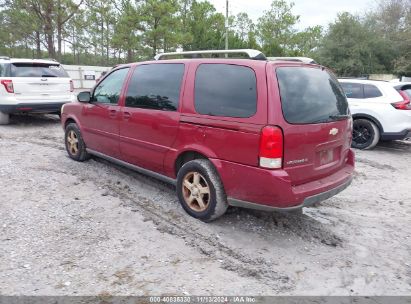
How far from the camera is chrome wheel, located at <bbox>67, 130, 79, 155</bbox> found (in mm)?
6304

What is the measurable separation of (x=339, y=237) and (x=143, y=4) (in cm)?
2863

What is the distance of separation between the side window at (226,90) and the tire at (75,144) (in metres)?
2.87

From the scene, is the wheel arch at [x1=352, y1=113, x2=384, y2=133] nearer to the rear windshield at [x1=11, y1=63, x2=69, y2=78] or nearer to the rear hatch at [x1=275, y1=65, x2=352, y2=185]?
the rear hatch at [x1=275, y1=65, x2=352, y2=185]

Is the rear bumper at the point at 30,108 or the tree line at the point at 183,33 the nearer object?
the rear bumper at the point at 30,108

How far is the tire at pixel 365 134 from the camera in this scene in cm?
849

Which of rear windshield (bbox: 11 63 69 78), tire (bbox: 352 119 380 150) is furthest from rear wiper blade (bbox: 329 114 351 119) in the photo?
rear windshield (bbox: 11 63 69 78)

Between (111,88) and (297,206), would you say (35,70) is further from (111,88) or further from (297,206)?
(297,206)

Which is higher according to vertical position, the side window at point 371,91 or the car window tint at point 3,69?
the car window tint at point 3,69

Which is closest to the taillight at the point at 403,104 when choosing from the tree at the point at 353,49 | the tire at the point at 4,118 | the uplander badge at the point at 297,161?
the uplander badge at the point at 297,161

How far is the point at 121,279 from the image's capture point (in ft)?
10.2

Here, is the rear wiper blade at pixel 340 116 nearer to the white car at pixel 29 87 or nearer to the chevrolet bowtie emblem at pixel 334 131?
the chevrolet bowtie emblem at pixel 334 131

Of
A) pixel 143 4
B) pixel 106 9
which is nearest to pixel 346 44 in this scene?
pixel 143 4

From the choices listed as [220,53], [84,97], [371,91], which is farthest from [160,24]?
[220,53]

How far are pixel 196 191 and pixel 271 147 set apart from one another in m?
1.13
